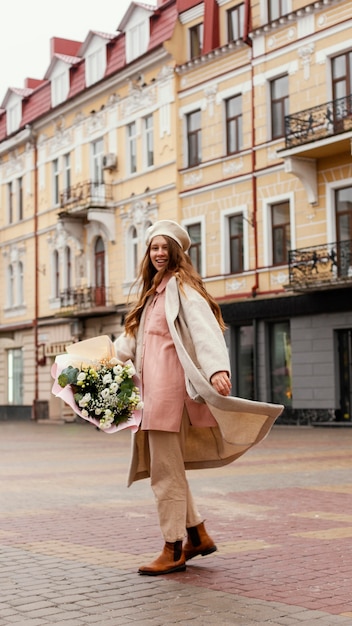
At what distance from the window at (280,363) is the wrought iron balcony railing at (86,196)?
375 inches

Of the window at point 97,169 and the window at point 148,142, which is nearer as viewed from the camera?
the window at point 148,142

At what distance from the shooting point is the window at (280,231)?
26375 mm

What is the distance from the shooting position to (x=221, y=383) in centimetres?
573

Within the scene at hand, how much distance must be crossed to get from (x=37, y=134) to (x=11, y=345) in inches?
347

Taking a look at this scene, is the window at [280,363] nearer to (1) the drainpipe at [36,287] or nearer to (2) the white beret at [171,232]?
(1) the drainpipe at [36,287]

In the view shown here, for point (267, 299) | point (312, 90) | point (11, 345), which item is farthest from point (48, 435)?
point (11, 345)

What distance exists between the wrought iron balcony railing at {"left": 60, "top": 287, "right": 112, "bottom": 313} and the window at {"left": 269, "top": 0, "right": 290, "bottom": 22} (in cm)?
1133

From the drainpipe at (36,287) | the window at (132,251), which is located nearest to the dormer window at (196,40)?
the window at (132,251)

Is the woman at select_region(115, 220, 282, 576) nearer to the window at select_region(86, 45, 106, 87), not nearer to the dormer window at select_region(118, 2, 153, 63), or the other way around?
the dormer window at select_region(118, 2, 153, 63)

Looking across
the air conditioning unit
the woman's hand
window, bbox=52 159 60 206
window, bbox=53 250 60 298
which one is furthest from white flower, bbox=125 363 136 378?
window, bbox=52 159 60 206

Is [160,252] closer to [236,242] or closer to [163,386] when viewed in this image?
[163,386]

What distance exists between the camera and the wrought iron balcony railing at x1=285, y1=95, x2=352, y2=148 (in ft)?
78.4

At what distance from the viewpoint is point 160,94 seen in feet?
102

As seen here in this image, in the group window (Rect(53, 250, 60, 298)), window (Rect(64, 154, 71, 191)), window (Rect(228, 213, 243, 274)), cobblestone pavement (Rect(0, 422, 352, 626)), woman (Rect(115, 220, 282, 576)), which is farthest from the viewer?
window (Rect(53, 250, 60, 298))
